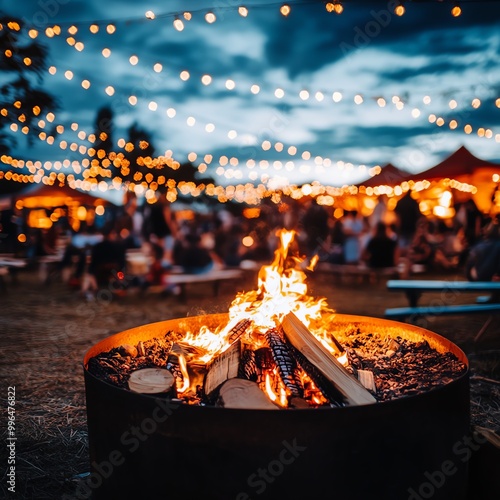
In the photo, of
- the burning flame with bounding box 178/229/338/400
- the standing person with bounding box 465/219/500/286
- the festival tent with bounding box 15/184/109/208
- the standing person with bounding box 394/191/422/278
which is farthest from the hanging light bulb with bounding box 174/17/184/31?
the festival tent with bounding box 15/184/109/208

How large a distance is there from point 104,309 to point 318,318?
19.3ft

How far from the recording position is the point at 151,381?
2.72m

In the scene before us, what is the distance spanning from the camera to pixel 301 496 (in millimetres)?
2094

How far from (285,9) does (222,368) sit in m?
6.28

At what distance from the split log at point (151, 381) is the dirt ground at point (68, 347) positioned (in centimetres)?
93

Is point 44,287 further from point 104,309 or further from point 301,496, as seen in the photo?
point 301,496

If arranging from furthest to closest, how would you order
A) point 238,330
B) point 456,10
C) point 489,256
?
point 489,256 → point 456,10 → point 238,330

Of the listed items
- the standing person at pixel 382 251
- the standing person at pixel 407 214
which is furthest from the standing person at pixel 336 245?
the standing person at pixel 407 214

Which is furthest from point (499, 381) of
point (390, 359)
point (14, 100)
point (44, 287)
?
point (44, 287)

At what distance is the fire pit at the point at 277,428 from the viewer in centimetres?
206

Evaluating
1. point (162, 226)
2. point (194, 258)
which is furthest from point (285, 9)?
point (162, 226)

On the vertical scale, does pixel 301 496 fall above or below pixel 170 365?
below

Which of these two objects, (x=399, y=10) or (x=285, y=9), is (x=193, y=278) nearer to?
(x=285, y=9)

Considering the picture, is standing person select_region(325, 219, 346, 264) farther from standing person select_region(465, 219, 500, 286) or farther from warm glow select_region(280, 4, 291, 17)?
warm glow select_region(280, 4, 291, 17)
